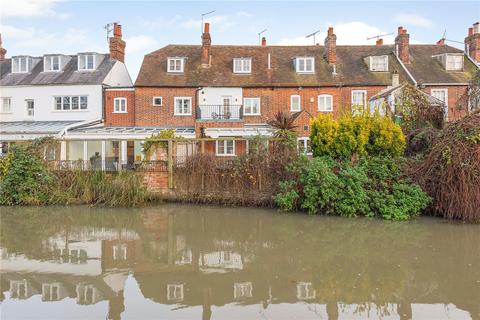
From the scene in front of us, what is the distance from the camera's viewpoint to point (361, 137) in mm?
14539

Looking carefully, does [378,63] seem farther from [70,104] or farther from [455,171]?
[70,104]

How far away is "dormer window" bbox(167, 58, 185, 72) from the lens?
29359 mm

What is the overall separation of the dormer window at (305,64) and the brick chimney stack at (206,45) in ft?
21.0

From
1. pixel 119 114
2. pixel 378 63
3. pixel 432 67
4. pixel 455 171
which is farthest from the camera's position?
pixel 432 67

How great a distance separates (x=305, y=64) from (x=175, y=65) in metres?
9.35

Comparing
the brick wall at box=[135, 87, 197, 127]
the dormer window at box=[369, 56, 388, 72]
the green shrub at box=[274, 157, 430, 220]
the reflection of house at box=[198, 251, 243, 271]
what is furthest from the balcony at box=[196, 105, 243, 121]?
A: the reflection of house at box=[198, 251, 243, 271]

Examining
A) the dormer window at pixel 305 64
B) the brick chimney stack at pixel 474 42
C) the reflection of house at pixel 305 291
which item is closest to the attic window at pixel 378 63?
the dormer window at pixel 305 64

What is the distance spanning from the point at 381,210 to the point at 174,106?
18.4 m

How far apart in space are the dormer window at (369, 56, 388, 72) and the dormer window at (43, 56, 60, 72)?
917 inches

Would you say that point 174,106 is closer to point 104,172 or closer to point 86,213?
point 104,172

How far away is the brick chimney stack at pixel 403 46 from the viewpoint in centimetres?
2975

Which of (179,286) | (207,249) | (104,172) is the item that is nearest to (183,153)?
(104,172)

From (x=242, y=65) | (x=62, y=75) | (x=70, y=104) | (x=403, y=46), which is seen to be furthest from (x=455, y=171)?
(x=62, y=75)

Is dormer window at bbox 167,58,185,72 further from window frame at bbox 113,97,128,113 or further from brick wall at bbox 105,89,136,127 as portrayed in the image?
window frame at bbox 113,97,128,113
